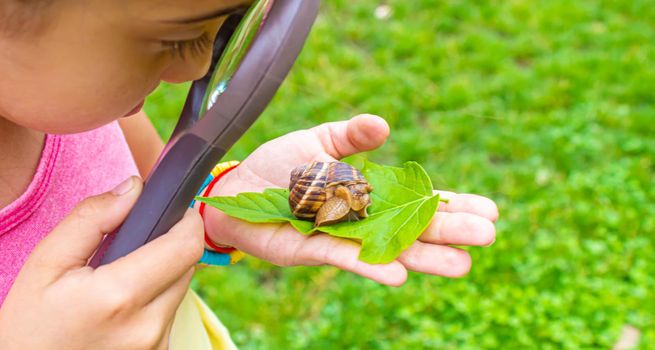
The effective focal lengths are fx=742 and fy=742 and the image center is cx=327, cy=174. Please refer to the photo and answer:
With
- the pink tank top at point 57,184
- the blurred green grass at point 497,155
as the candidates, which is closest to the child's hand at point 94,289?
the pink tank top at point 57,184

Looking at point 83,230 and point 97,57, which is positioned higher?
point 97,57

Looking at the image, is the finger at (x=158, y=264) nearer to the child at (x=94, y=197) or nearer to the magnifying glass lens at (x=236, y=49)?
the child at (x=94, y=197)

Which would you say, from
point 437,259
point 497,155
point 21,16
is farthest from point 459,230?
point 497,155

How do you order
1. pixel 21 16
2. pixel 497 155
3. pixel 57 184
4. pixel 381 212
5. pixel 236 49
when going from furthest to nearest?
pixel 497 155, pixel 381 212, pixel 57 184, pixel 236 49, pixel 21 16

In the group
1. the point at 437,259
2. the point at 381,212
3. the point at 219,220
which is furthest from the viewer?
the point at 381,212

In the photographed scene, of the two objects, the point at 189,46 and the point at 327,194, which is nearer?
the point at 189,46

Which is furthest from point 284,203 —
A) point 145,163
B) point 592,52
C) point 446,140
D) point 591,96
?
point 592,52

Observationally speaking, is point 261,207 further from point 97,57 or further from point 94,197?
point 97,57

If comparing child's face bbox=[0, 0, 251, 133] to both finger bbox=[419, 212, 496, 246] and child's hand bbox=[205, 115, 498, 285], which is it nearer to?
child's hand bbox=[205, 115, 498, 285]
